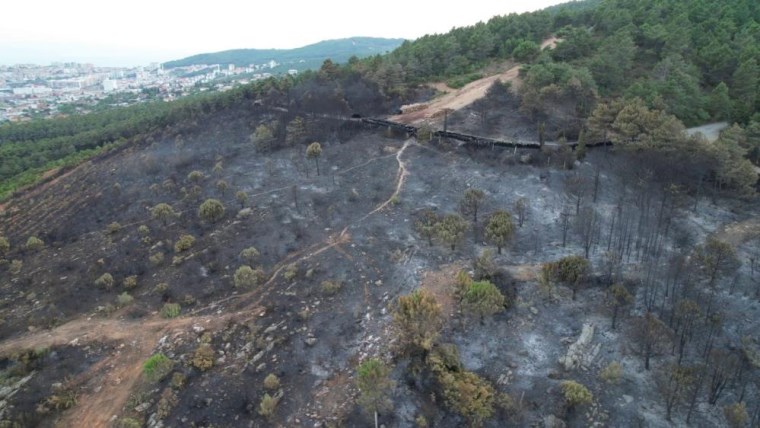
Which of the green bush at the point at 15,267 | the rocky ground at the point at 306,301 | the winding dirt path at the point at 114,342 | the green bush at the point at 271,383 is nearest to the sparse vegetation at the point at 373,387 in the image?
the rocky ground at the point at 306,301

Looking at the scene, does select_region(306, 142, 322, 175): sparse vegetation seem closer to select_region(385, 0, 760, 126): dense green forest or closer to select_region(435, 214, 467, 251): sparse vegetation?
select_region(435, 214, 467, 251): sparse vegetation

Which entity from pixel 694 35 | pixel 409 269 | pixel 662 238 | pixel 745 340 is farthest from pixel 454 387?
pixel 694 35

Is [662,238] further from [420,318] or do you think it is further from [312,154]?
[312,154]

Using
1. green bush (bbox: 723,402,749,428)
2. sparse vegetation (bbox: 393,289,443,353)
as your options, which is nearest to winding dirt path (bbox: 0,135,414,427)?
sparse vegetation (bbox: 393,289,443,353)

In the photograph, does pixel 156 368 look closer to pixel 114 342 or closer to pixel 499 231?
pixel 114 342

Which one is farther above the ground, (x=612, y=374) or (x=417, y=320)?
(x=417, y=320)

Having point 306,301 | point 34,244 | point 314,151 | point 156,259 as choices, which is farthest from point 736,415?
point 34,244

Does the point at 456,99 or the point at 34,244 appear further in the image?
the point at 456,99
